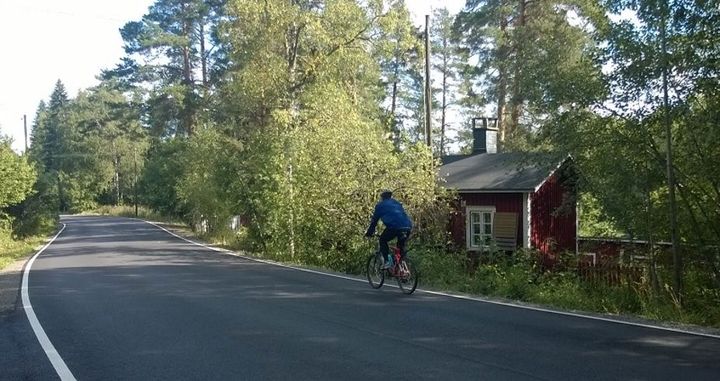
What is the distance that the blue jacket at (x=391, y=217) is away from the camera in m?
12.2

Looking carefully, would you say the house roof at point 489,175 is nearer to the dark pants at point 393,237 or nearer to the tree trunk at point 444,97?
the dark pants at point 393,237

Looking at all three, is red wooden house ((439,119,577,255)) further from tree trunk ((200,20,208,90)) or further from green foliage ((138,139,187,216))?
tree trunk ((200,20,208,90))

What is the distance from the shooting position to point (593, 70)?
1163 cm

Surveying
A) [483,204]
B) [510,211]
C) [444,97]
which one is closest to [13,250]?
[483,204]

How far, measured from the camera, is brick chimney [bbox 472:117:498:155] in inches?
1116

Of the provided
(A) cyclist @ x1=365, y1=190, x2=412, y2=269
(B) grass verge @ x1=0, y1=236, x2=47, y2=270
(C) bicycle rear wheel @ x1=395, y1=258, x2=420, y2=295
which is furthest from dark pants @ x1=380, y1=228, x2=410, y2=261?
(B) grass verge @ x1=0, y1=236, x2=47, y2=270

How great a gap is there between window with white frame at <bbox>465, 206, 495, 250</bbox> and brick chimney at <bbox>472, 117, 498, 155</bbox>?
6.13 meters

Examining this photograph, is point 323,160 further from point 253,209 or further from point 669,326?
point 669,326

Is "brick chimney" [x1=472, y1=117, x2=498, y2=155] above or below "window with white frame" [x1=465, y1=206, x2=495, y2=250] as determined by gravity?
above

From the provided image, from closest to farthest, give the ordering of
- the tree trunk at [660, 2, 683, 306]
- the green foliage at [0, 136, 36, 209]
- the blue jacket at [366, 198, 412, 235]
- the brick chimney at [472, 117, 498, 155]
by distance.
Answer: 1. the tree trunk at [660, 2, 683, 306]
2. the blue jacket at [366, 198, 412, 235]
3. the brick chimney at [472, 117, 498, 155]
4. the green foliage at [0, 136, 36, 209]

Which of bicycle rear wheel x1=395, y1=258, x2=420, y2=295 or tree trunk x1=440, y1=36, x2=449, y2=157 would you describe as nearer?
bicycle rear wheel x1=395, y1=258, x2=420, y2=295

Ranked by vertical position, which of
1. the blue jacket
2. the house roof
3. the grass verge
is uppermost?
the house roof

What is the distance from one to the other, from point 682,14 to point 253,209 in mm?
19161

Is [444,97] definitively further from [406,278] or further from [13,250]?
[406,278]
